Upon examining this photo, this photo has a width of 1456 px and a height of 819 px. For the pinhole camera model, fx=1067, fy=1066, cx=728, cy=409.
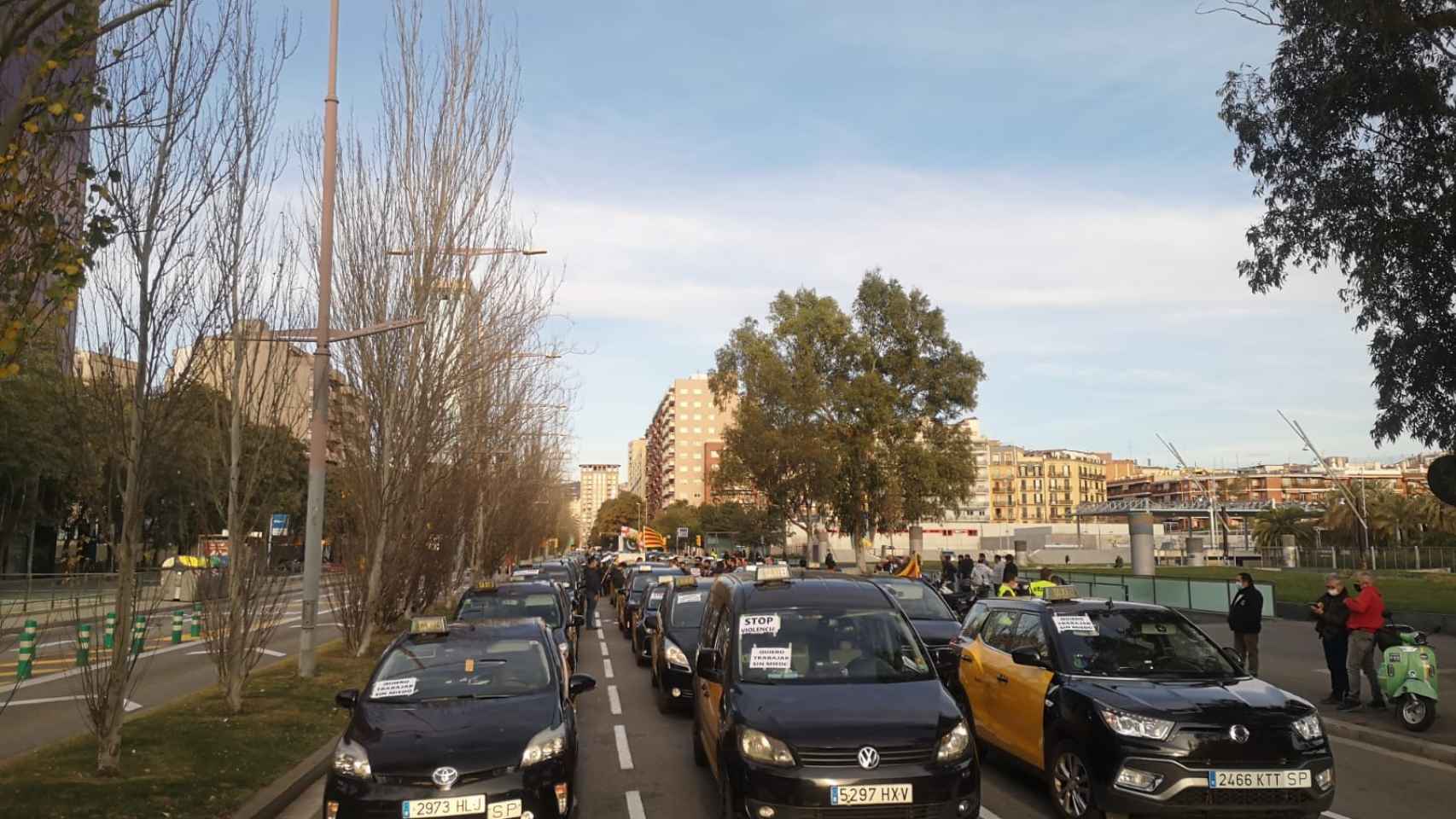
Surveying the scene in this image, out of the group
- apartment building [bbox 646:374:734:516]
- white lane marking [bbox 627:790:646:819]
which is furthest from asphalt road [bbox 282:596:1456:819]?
apartment building [bbox 646:374:734:516]

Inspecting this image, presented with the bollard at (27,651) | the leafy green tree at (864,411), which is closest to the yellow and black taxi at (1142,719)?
the bollard at (27,651)

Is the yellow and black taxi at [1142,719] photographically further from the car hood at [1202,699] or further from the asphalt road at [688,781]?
the asphalt road at [688,781]

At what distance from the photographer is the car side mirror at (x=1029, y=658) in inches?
329

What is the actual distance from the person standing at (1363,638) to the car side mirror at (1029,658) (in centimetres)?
688

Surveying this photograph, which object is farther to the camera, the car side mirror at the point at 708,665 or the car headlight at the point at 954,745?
the car side mirror at the point at 708,665

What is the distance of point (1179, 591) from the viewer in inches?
1100

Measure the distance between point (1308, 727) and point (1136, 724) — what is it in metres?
1.18

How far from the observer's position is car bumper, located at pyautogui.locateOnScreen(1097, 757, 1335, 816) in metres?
6.84

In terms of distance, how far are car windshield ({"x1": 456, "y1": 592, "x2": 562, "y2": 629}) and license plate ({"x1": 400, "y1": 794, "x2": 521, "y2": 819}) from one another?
9149mm

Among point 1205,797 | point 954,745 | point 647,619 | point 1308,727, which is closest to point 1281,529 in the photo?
point 647,619

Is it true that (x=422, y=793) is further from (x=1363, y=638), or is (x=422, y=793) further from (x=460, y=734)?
(x=1363, y=638)

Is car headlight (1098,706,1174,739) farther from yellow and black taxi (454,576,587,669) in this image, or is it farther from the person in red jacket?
yellow and black taxi (454,576,587,669)

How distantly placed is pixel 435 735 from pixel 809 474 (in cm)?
4533

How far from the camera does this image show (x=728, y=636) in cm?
834
